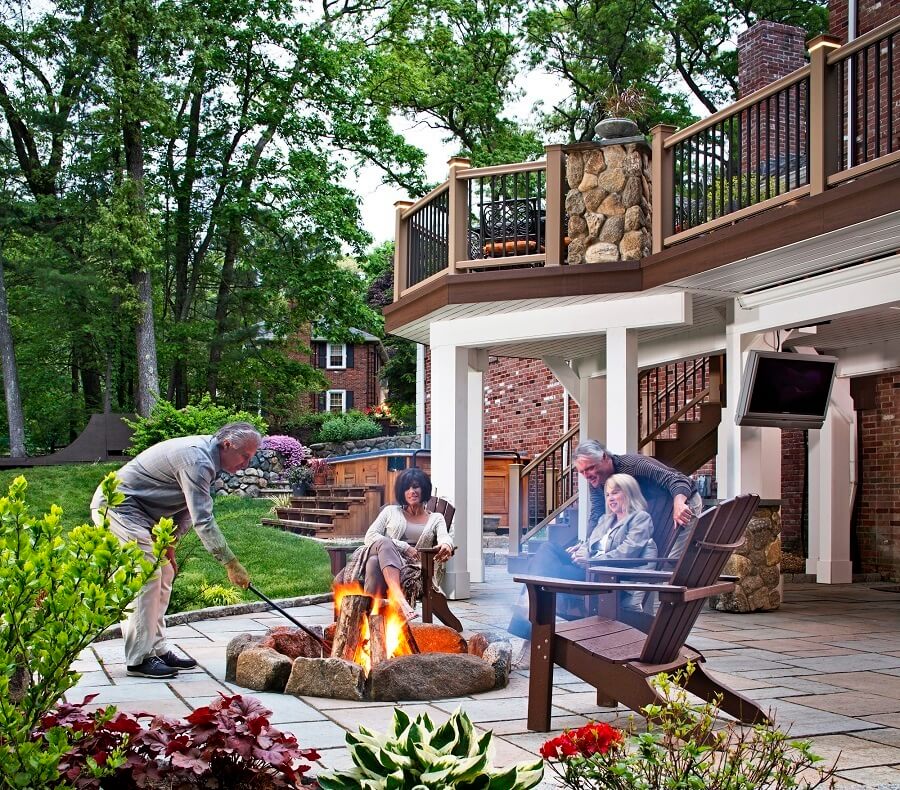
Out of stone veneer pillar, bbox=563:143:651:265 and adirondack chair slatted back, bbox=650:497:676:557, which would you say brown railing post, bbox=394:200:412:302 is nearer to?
stone veneer pillar, bbox=563:143:651:265

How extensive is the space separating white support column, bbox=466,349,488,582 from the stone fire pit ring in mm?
4548

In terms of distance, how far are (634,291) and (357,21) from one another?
62.6 feet

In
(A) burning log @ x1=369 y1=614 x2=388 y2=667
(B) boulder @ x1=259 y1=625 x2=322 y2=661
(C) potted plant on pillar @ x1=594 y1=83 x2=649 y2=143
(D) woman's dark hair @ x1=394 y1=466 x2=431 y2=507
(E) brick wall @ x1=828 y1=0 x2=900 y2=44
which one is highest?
(E) brick wall @ x1=828 y1=0 x2=900 y2=44

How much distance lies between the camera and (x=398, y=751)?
103 inches

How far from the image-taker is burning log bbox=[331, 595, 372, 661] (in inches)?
225

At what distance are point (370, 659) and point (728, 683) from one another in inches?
78.8

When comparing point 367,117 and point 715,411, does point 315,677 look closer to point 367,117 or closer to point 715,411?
point 715,411

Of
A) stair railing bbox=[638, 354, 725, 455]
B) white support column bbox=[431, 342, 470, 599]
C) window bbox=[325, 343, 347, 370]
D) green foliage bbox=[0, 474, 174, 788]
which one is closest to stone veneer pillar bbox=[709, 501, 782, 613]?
white support column bbox=[431, 342, 470, 599]

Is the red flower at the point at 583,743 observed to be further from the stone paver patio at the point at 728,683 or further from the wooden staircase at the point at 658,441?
the wooden staircase at the point at 658,441

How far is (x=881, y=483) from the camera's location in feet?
40.0

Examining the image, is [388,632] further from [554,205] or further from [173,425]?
[173,425]

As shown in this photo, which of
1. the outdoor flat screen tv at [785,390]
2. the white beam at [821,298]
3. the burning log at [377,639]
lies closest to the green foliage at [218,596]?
the burning log at [377,639]

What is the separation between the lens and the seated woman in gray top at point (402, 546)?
20.8 ft

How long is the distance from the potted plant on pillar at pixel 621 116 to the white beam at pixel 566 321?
143 cm
